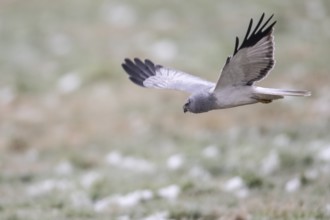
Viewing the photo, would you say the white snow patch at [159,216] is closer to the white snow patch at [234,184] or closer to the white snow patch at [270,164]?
the white snow patch at [234,184]

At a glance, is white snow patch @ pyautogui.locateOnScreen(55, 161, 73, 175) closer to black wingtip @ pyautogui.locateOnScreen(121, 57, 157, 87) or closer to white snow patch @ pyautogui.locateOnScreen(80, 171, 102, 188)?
white snow patch @ pyautogui.locateOnScreen(80, 171, 102, 188)

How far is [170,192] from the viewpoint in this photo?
11.1m

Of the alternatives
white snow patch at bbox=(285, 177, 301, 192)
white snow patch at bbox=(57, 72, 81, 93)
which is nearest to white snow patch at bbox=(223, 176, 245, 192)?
white snow patch at bbox=(285, 177, 301, 192)

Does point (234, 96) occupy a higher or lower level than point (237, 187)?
lower

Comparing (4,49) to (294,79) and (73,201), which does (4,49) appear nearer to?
(294,79)

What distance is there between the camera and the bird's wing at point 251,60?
23.6 ft

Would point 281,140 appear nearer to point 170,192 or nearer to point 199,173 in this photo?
point 199,173

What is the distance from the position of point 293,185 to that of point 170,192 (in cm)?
175

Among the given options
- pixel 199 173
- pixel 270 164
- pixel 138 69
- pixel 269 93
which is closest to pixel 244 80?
pixel 269 93

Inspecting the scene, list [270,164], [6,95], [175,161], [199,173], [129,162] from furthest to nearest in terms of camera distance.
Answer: [6,95], [129,162], [175,161], [199,173], [270,164]

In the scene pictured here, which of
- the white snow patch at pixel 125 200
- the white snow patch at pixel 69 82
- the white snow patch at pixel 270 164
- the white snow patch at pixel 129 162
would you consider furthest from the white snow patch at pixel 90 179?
the white snow patch at pixel 69 82

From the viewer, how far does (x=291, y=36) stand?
85.8 ft

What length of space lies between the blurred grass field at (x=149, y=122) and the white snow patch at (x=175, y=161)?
4 centimetres

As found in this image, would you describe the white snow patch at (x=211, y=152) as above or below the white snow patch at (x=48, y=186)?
above
